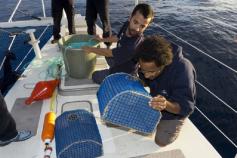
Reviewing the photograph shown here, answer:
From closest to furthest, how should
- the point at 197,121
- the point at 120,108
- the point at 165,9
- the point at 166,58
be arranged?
the point at 166,58 → the point at 120,108 → the point at 197,121 → the point at 165,9

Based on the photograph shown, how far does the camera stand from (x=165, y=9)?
12242 millimetres

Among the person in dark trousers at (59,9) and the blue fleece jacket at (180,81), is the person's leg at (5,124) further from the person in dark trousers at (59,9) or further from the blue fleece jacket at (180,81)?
the person in dark trousers at (59,9)

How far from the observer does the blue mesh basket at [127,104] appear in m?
2.51

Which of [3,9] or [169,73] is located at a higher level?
[169,73]

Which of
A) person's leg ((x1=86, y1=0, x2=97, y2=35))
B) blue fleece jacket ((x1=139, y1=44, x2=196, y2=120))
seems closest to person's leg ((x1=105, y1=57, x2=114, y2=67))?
person's leg ((x1=86, y1=0, x2=97, y2=35))

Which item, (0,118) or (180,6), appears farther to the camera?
(180,6)

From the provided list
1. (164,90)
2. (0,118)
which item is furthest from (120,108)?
(0,118)

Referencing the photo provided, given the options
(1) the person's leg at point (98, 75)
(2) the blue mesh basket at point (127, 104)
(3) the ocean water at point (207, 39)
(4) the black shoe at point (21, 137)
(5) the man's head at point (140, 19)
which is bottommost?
(3) the ocean water at point (207, 39)

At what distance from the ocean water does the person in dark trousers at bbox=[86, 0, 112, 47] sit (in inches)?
41.3

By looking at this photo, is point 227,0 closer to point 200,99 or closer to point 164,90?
point 200,99

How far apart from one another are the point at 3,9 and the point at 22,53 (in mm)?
6578

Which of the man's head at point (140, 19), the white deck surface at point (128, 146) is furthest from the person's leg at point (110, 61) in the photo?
the white deck surface at point (128, 146)

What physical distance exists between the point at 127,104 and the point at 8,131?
1.23 meters

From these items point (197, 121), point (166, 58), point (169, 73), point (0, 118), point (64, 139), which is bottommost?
point (197, 121)
